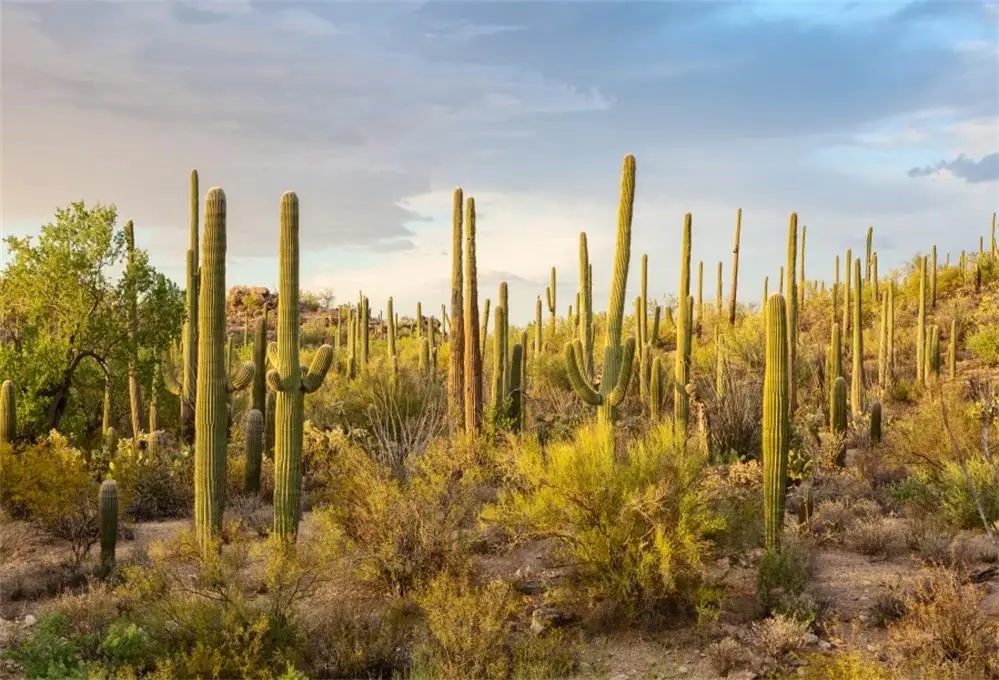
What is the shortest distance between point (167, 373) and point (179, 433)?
6.83ft

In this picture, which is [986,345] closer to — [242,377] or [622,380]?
[622,380]

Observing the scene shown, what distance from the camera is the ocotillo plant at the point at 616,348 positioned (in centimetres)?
1280

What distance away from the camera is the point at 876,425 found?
55.2 feet

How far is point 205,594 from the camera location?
26.5ft

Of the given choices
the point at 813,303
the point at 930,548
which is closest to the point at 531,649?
the point at 930,548

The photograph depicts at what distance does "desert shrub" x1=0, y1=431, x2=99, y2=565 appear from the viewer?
12.0 meters

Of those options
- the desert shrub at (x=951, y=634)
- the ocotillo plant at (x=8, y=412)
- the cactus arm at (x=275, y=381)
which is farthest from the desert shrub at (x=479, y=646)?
the ocotillo plant at (x=8, y=412)

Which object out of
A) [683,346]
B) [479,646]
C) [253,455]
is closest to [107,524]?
[253,455]

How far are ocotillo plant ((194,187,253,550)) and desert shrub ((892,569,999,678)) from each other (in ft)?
25.1

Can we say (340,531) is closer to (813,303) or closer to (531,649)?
(531,649)

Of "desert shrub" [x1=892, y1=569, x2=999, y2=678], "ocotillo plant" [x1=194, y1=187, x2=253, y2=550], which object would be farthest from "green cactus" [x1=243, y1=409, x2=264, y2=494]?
"desert shrub" [x1=892, y1=569, x2=999, y2=678]

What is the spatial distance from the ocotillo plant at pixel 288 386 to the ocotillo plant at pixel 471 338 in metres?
4.72

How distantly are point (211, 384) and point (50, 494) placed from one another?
320 centimetres

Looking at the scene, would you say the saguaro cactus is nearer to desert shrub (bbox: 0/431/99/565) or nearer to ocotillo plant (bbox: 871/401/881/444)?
ocotillo plant (bbox: 871/401/881/444)
